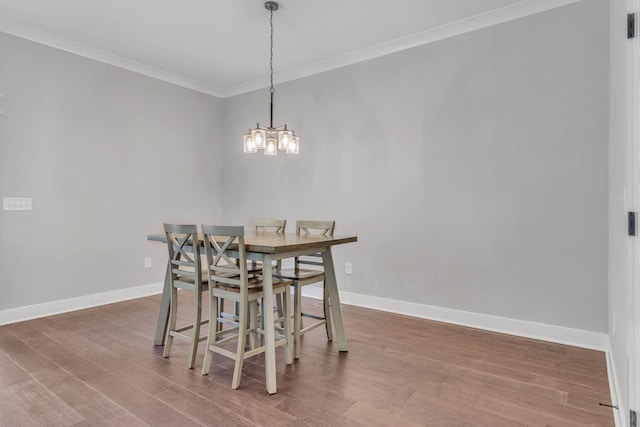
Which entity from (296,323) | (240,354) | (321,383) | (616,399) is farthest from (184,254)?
(616,399)

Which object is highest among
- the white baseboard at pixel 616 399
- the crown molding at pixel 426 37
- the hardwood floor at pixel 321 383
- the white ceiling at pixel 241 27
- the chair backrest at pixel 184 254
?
the white ceiling at pixel 241 27

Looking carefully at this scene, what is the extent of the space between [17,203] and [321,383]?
318cm

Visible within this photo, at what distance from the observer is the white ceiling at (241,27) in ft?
9.73

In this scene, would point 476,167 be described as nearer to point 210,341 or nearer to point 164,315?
point 210,341

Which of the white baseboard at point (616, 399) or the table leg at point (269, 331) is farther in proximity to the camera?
the table leg at point (269, 331)

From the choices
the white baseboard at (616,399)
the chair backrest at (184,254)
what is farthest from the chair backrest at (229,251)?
the white baseboard at (616,399)

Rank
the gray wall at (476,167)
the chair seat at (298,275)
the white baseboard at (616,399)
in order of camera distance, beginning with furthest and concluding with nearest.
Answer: the gray wall at (476,167), the chair seat at (298,275), the white baseboard at (616,399)

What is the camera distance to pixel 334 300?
2703mm

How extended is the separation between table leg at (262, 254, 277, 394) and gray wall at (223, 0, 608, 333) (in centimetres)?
181

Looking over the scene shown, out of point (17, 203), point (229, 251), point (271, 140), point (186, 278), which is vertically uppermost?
point (271, 140)

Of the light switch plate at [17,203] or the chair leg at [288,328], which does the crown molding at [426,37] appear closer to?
the chair leg at [288,328]

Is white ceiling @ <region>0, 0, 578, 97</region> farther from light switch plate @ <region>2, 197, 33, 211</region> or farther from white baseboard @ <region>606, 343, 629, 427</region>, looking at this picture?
white baseboard @ <region>606, 343, 629, 427</region>

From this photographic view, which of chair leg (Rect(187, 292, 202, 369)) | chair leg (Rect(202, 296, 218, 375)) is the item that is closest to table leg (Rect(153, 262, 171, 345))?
chair leg (Rect(187, 292, 202, 369))

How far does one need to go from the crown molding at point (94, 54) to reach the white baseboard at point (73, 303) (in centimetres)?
247
